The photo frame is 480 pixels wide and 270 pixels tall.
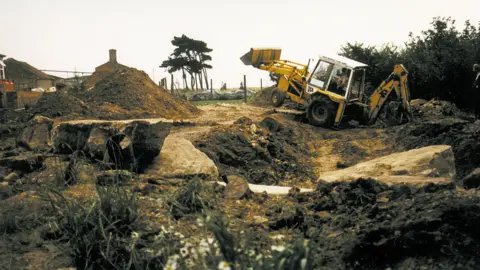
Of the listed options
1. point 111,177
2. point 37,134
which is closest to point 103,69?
point 37,134

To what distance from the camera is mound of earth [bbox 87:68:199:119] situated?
16516mm

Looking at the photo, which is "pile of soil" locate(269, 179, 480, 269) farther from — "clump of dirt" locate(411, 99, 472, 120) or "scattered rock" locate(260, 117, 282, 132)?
"clump of dirt" locate(411, 99, 472, 120)

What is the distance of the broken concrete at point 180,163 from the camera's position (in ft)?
20.3

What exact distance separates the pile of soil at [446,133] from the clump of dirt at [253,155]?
2851 millimetres

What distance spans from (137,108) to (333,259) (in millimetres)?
14632

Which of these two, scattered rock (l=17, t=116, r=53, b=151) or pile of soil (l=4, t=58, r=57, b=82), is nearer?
scattered rock (l=17, t=116, r=53, b=151)

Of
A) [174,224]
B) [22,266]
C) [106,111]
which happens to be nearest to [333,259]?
[174,224]

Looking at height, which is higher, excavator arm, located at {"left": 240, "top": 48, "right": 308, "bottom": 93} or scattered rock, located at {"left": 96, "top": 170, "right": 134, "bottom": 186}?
excavator arm, located at {"left": 240, "top": 48, "right": 308, "bottom": 93}

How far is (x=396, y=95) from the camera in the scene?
596 inches

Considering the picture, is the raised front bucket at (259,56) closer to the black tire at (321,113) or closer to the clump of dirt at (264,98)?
the black tire at (321,113)

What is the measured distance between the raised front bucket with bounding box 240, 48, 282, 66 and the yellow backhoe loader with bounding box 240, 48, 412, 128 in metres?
2.13

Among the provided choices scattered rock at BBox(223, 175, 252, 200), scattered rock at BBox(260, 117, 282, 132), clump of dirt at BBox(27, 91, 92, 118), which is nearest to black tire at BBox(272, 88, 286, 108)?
scattered rock at BBox(260, 117, 282, 132)

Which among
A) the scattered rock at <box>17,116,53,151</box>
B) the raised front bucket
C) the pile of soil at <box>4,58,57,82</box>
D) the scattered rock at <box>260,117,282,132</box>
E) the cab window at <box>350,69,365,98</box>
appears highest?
the pile of soil at <box>4,58,57,82</box>

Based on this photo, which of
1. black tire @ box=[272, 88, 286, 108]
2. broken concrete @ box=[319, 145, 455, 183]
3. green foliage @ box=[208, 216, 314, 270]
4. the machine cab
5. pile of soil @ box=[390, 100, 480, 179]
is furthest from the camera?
black tire @ box=[272, 88, 286, 108]
